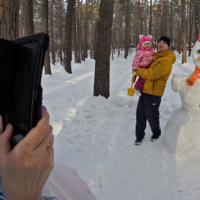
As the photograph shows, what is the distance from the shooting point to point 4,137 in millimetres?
700

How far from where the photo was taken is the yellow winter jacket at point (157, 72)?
296cm

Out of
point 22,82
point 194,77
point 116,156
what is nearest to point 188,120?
point 194,77

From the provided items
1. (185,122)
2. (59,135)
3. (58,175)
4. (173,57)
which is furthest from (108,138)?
(58,175)

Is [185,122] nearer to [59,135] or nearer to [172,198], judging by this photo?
[172,198]

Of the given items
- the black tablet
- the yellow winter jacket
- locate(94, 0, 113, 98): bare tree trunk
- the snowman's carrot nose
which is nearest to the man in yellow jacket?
the yellow winter jacket

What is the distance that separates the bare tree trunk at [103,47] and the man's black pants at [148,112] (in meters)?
2.39

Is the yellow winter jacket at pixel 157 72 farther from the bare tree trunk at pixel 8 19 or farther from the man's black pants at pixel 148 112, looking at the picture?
the bare tree trunk at pixel 8 19

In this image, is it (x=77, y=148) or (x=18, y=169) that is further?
(x=77, y=148)

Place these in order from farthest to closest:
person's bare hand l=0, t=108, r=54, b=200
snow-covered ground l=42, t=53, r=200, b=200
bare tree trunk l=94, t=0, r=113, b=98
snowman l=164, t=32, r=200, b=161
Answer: bare tree trunk l=94, t=0, r=113, b=98 → snowman l=164, t=32, r=200, b=161 → snow-covered ground l=42, t=53, r=200, b=200 → person's bare hand l=0, t=108, r=54, b=200

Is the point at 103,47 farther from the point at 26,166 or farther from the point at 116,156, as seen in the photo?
the point at 26,166

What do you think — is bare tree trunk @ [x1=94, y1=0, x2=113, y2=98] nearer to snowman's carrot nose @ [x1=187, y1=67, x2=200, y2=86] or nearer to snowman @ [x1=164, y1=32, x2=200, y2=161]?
snowman @ [x1=164, y1=32, x2=200, y2=161]

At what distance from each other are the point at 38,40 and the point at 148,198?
228cm

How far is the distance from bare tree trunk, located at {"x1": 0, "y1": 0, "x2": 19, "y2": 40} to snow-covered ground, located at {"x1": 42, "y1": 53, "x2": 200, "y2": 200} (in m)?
2.07

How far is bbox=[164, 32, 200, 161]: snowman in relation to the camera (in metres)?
2.59
